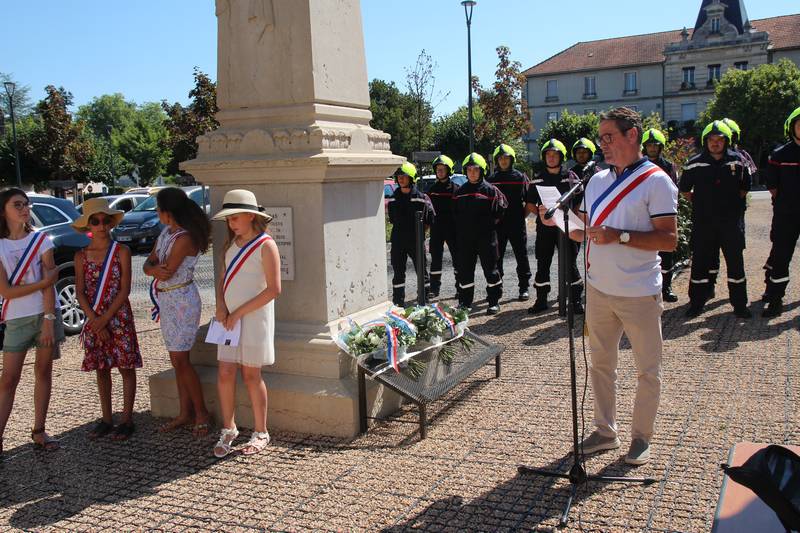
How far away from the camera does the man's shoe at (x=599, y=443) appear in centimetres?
455

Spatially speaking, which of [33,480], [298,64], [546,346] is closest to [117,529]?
[33,480]

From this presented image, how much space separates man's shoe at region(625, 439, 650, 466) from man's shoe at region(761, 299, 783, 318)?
485 cm

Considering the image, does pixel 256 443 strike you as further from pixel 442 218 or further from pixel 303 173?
pixel 442 218

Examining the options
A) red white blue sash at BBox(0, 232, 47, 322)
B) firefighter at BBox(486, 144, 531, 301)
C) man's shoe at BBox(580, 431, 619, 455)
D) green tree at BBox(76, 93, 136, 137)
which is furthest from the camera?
green tree at BBox(76, 93, 136, 137)

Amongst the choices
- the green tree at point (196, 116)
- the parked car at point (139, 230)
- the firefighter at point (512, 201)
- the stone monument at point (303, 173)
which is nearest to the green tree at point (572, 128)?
the green tree at point (196, 116)

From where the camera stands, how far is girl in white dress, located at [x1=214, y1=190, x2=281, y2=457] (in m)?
4.74

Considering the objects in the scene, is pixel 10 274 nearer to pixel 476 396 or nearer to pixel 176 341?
pixel 176 341

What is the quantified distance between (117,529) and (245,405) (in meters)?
1.59

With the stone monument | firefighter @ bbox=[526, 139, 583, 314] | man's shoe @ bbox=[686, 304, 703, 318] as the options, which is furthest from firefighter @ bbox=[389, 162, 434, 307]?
the stone monument

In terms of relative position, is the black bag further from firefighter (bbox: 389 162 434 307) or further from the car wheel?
the car wheel

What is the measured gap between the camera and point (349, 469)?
4.52 metres

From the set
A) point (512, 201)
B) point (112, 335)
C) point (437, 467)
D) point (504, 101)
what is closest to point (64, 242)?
point (112, 335)

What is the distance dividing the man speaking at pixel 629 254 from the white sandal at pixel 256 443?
2.20 m

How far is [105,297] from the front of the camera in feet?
17.0
